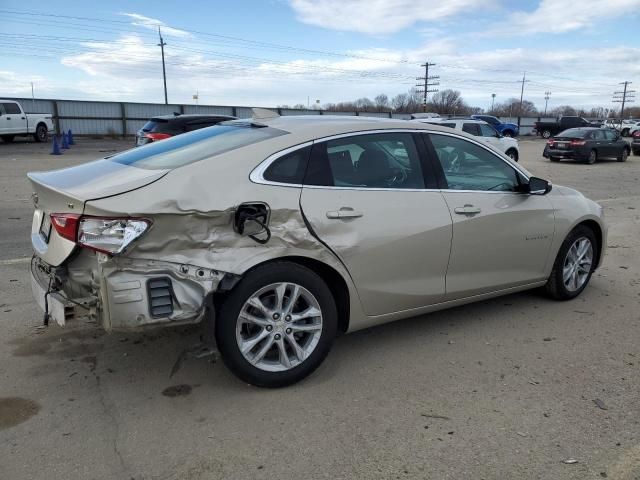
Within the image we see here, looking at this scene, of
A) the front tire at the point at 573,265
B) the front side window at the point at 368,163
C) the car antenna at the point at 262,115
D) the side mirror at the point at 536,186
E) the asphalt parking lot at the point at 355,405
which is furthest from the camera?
the front tire at the point at 573,265

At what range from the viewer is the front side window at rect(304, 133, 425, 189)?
140 inches

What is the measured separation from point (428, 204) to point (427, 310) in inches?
32.0

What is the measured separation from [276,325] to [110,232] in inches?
43.5

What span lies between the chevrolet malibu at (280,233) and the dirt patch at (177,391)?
1.17 ft

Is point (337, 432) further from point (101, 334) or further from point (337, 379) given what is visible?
point (101, 334)

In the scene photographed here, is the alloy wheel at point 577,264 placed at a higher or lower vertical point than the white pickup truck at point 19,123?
lower

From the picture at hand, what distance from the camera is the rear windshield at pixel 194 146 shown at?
3.46 meters

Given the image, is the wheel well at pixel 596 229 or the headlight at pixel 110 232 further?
the wheel well at pixel 596 229

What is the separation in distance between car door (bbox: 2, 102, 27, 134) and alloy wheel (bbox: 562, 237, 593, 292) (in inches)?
1051

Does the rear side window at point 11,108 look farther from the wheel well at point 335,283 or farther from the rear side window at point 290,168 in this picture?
the wheel well at point 335,283

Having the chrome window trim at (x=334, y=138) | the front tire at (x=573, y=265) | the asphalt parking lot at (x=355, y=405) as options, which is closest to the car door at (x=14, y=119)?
the asphalt parking lot at (x=355, y=405)

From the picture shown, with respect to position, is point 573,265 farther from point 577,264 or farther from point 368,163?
point 368,163

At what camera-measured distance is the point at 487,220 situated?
420cm

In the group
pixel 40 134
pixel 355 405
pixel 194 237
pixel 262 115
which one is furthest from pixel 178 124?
pixel 40 134
